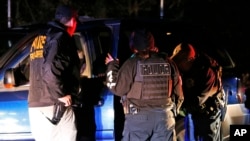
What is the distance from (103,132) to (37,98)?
707 mm

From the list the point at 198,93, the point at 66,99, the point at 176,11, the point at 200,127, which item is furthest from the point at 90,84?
the point at 176,11

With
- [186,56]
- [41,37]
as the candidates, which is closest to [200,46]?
[186,56]

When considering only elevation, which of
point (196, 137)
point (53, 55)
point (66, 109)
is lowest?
point (196, 137)

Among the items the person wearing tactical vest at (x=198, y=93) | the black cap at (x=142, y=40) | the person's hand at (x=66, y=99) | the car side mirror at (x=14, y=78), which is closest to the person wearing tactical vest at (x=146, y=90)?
the black cap at (x=142, y=40)

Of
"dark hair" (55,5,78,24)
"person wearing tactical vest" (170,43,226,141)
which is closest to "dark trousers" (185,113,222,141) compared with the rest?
"person wearing tactical vest" (170,43,226,141)

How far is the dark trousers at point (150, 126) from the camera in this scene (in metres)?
4.45

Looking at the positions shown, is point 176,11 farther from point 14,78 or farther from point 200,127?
point 14,78

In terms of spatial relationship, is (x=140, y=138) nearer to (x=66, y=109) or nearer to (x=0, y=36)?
(x=66, y=109)

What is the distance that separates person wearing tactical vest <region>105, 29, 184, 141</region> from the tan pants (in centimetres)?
49

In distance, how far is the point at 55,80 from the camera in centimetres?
445

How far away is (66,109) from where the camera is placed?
461 centimetres

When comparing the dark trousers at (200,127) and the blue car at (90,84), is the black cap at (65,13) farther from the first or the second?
the dark trousers at (200,127)

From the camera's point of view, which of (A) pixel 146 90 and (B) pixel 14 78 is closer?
(A) pixel 146 90

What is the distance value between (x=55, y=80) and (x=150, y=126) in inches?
33.7
